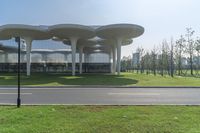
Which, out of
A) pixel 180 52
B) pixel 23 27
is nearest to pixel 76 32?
pixel 23 27

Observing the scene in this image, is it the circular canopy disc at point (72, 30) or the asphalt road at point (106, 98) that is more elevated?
the circular canopy disc at point (72, 30)

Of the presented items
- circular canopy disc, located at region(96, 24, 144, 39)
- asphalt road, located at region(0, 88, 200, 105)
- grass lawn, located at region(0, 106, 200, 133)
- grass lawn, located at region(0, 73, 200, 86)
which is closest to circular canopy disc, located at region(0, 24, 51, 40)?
circular canopy disc, located at region(96, 24, 144, 39)

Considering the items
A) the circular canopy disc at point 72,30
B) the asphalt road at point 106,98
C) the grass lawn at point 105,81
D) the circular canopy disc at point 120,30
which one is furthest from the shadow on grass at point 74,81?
the asphalt road at point 106,98

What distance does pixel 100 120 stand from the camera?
8.21 m

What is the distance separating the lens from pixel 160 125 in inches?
298

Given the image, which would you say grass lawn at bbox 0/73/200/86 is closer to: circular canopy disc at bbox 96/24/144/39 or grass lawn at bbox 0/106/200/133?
circular canopy disc at bbox 96/24/144/39

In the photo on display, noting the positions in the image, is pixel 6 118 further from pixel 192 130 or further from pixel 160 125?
Result: pixel 192 130

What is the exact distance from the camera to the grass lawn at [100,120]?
7.06 m

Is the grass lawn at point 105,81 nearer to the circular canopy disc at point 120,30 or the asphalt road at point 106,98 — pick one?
the circular canopy disc at point 120,30

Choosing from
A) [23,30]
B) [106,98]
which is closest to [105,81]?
[106,98]

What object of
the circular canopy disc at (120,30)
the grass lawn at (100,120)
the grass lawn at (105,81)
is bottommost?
the grass lawn at (100,120)

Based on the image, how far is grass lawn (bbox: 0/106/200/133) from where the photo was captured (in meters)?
7.06

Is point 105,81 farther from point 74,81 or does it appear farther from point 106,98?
point 106,98

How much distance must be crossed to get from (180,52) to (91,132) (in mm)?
48638
